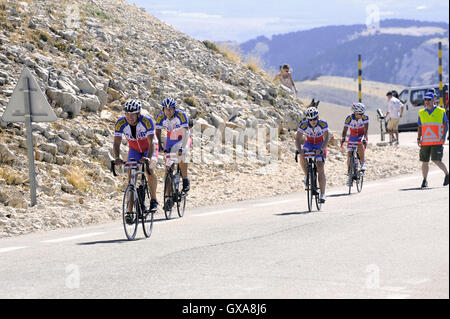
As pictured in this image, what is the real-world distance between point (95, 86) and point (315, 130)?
8214 millimetres

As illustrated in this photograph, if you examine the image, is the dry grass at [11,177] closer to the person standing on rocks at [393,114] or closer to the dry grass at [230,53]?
the dry grass at [230,53]

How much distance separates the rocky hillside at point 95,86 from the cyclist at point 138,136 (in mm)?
2596

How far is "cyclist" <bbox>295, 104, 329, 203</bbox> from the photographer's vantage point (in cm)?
1378

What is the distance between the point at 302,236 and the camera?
34.5 ft

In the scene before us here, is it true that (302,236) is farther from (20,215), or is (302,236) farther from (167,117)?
(20,215)

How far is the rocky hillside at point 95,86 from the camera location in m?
15.6

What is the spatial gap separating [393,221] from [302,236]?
1766 millimetres

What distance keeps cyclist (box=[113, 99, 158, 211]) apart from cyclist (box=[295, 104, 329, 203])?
342cm

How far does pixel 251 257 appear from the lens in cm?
891

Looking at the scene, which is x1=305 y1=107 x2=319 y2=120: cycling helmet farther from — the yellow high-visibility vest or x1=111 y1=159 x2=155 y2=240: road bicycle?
x1=111 y1=159 x2=155 y2=240: road bicycle

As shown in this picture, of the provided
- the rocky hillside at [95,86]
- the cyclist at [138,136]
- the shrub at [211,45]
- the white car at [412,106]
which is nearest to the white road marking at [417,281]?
the cyclist at [138,136]

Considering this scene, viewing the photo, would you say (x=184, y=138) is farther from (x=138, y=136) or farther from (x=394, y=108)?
(x=394, y=108)

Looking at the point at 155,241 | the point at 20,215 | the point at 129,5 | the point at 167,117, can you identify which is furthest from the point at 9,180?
the point at 129,5

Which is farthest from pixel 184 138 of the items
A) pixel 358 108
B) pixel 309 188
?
pixel 358 108
